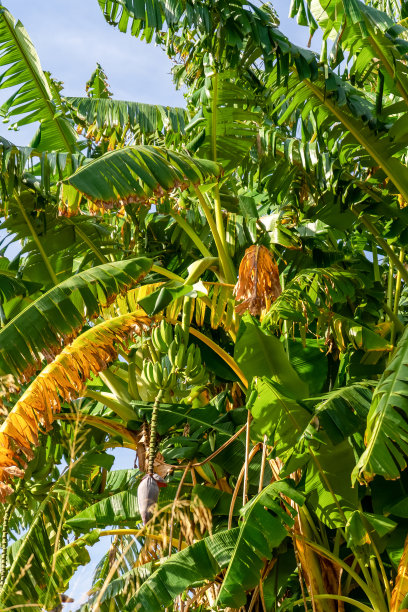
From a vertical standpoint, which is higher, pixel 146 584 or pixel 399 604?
pixel 146 584

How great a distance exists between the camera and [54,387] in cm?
363

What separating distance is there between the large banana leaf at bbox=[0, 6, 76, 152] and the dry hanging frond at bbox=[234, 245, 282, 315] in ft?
6.88

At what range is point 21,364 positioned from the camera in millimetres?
3787

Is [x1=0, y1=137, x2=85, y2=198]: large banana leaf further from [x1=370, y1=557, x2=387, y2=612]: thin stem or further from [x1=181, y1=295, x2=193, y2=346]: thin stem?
[x1=370, y1=557, x2=387, y2=612]: thin stem

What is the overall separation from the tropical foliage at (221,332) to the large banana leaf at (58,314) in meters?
0.01

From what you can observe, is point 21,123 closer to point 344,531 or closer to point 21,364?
point 21,364

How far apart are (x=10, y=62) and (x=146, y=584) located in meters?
3.63

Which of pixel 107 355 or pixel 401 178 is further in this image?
pixel 401 178

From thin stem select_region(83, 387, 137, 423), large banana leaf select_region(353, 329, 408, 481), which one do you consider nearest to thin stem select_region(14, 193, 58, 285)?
thin stem select_region(83, 387, 137, 423)

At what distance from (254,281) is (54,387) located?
123 cm

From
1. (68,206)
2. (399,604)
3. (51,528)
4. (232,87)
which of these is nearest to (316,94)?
(232,87)

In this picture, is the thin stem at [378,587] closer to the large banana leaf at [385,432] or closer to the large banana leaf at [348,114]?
the large banana leaf at [385,432]

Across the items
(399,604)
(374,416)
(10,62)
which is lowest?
(399,604)

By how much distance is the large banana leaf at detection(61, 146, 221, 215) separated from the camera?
13.1ft
